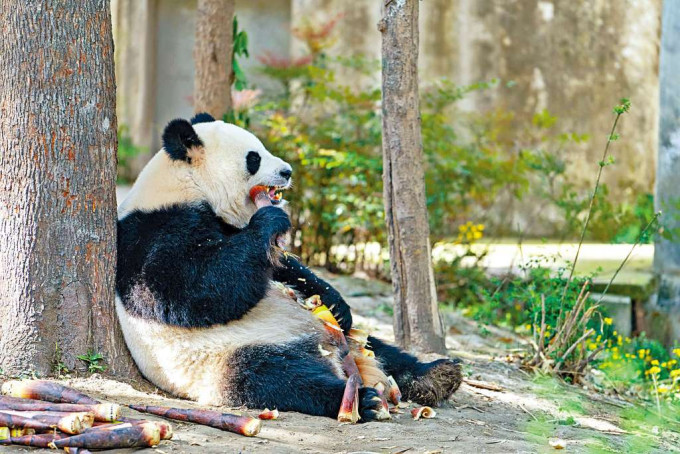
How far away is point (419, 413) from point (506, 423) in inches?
19.4

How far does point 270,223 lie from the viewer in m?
3.96

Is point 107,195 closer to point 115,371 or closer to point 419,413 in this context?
point 115,371

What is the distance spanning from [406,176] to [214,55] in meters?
2.73

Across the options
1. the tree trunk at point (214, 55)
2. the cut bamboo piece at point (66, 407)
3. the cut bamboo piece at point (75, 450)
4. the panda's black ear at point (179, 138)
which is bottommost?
the cut bamboo piece at point (75, 450)

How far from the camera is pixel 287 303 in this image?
4250 mm

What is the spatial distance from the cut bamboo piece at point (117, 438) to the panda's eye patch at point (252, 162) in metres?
1.71

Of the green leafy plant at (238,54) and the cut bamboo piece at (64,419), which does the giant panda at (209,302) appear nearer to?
the cut bamboo piece at (64,419)

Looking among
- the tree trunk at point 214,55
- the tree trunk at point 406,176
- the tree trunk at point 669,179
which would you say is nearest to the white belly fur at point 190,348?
the tree trunk at point 406,176

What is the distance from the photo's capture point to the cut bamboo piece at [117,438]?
9.73ft

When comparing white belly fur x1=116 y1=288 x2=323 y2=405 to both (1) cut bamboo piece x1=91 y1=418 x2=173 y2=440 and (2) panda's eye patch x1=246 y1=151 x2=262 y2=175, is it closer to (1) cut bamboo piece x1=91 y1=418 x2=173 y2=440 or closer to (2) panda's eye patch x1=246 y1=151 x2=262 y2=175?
(1) cut bamboo piece x1=91 y1=418 x2=173 y2=440

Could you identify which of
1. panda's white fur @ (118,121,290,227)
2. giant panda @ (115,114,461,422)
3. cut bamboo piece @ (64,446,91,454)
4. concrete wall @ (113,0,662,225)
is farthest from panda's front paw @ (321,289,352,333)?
concrete wall @ (113,0,662,225)

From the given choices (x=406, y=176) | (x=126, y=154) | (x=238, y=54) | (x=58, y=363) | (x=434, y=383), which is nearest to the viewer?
(x=58, y=363)

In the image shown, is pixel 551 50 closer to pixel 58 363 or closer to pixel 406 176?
pixel 406 176

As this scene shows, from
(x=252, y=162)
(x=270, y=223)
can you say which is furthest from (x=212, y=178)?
(x=270, y=223)
